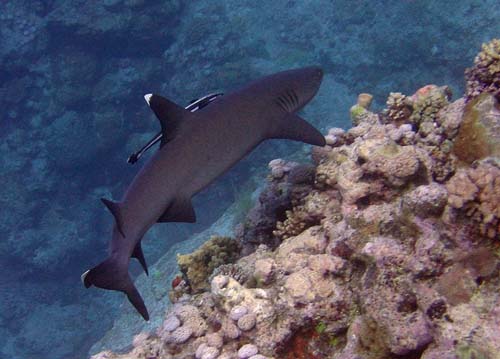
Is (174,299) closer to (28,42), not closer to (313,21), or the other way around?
(28,42)

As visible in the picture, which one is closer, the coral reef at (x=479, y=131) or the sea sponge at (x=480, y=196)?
the sea sponge at (x=480, y=196)

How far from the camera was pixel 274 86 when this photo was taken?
3740 millimetres

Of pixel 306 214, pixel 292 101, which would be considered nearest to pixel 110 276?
pixel 306 214

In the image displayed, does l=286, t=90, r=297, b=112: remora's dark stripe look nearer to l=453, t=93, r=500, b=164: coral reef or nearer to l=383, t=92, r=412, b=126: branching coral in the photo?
l=383, t=92, r=412, b=126: branching coral

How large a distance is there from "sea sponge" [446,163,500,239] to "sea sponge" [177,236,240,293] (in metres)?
2.79

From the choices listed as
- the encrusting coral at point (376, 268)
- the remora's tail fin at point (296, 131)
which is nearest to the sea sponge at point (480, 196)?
the encrusting coral at point (376, 268)

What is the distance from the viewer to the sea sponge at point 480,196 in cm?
228

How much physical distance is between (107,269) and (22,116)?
60.5ft

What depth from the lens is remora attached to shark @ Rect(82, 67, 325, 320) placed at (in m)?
3.20

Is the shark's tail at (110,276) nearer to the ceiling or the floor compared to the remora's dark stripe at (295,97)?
nearer to the floor

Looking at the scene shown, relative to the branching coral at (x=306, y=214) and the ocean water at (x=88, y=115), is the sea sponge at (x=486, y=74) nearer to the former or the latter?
the branching coral at (x=306, y=214)

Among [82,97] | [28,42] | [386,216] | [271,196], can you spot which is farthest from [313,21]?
[386,216]

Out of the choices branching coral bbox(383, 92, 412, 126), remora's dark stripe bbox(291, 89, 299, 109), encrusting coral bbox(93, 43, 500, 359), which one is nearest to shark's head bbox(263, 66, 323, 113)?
remora's dark stripe bbox(291, 89, 299, 109)

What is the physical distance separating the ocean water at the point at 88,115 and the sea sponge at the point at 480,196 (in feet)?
47.8
